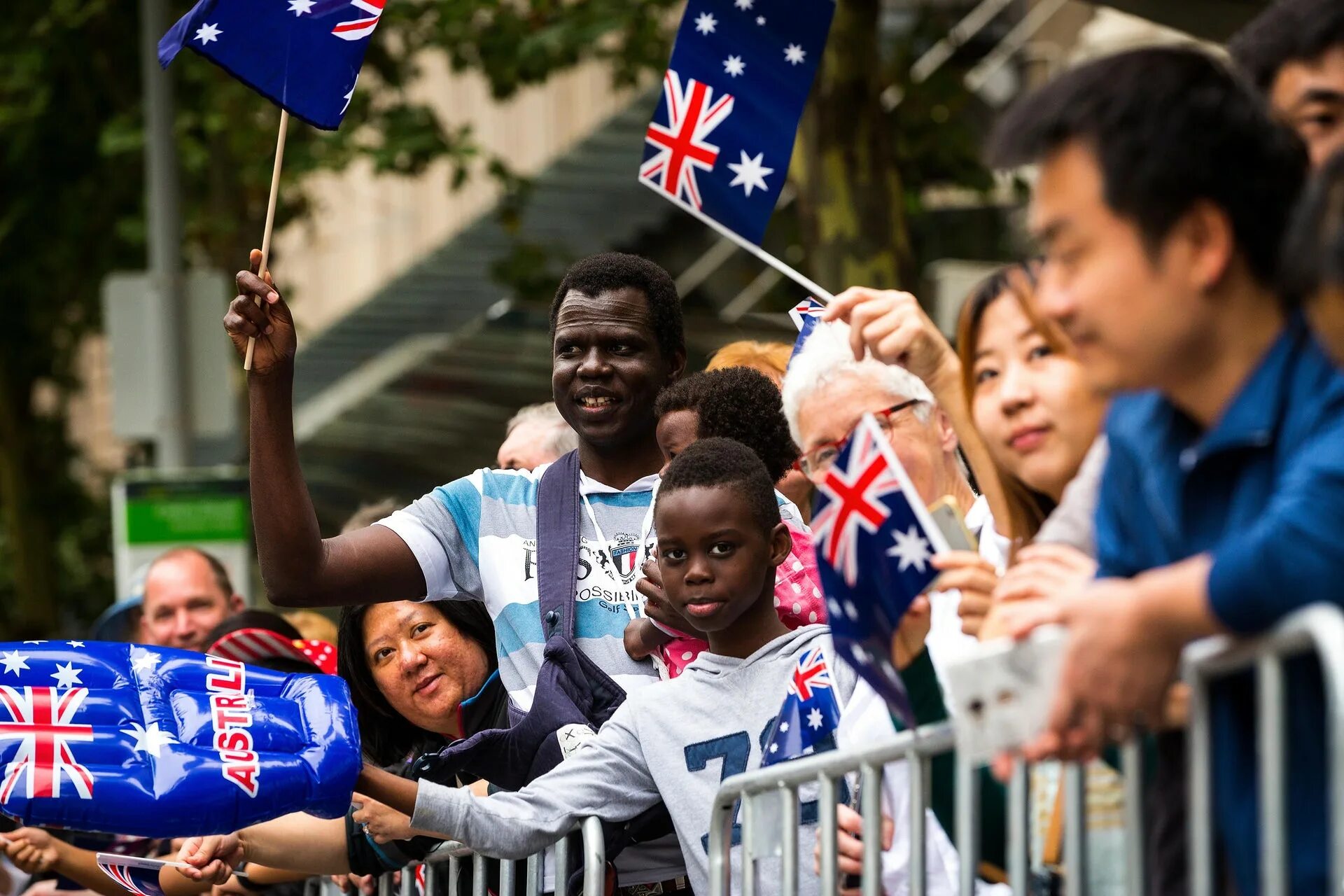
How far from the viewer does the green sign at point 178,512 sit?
10609mm

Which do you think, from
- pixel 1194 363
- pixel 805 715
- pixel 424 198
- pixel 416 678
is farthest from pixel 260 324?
pixel 424 198

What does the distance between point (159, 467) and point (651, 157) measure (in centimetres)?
735

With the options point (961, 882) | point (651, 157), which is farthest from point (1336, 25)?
point (651, 157)

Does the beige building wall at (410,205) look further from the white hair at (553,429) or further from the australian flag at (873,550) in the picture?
the australian flag at (873,550)

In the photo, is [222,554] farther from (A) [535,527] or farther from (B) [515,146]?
(B) [515,146]

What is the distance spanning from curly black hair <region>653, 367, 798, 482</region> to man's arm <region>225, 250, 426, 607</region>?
Answer: 898mm

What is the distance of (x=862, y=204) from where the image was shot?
927cm

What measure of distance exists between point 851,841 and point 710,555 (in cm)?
80

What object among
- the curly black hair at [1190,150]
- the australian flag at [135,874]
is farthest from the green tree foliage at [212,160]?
the curly black hair at [1190,150]

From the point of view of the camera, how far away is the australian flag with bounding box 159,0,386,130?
492cm

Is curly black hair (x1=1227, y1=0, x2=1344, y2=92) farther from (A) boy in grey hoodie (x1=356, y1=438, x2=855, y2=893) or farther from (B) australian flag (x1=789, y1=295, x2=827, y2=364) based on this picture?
(A) boy in grey hoodie (x1=356, y1=438, x2=855, y2=893)

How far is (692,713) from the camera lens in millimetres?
4141

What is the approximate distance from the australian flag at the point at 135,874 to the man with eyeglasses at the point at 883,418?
210 cm

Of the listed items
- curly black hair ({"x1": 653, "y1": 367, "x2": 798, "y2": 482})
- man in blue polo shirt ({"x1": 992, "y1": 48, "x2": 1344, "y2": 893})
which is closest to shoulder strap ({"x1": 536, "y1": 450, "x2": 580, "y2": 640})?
curly black hair ({"x1": 653, "y1": 367, "x2": 798, "y2": 482})
